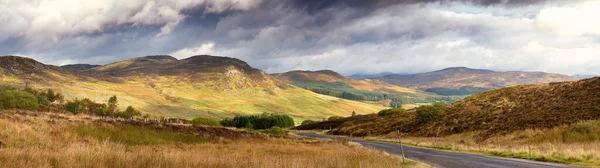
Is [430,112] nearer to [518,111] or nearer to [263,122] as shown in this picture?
[518,111]

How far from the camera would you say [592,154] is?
23.3 m

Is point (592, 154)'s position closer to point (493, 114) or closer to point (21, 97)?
point (493, 114)

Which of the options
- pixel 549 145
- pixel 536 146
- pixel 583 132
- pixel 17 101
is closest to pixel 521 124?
pixel 583 132

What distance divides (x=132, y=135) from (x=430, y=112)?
59765mm

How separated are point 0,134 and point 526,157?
94.4 feet

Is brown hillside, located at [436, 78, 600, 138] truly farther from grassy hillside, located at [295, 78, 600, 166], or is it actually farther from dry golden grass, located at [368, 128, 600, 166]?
dry golden grass, located at [368, 128, 600, 166]

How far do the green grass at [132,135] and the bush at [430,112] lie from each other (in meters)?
53.2

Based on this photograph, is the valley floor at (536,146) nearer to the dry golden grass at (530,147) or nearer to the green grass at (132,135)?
the dry golden grass at (530,147)

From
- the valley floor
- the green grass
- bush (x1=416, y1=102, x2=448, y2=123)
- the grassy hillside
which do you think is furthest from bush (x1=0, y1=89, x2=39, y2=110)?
the valley floor

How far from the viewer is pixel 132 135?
26250mm

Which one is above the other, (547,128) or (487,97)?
(487,97)

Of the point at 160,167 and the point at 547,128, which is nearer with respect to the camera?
the point at 160,167

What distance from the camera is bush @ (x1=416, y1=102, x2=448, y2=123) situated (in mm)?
74062

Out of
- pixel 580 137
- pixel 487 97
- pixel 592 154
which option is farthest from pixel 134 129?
pixel 487 97
